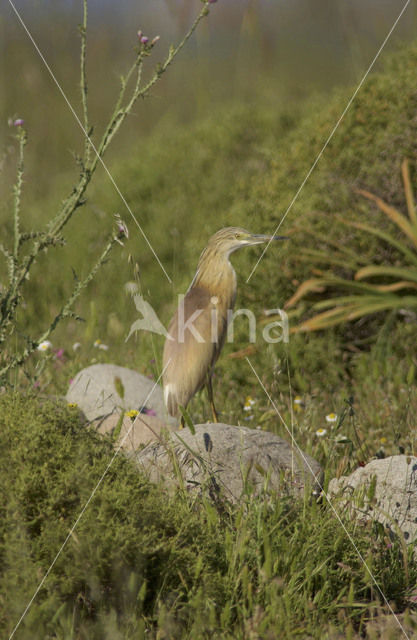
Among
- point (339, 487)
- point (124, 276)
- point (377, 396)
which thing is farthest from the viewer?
point (124, 276)

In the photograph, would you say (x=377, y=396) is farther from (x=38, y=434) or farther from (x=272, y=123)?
(x=272, y=123)

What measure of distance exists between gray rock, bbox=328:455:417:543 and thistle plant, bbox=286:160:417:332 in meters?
1.48

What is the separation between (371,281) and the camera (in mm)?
4758

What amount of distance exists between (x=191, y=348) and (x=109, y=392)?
585 millimetres

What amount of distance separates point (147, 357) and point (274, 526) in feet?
7.86

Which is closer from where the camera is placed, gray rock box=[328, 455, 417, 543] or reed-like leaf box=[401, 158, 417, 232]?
gray rock box=[328, 455, 417, 543]

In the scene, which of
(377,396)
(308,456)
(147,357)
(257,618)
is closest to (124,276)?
(147,357)

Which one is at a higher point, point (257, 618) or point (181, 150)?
point (181, 150)

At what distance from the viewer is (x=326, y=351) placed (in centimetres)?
461

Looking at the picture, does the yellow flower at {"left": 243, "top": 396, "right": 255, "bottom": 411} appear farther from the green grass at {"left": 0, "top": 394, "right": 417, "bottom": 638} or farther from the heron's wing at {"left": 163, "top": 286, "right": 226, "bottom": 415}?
the green grass at {"left": 0, "top": 394, "right": 417, "bottom": 638}

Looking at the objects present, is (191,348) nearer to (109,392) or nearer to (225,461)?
(109,392)

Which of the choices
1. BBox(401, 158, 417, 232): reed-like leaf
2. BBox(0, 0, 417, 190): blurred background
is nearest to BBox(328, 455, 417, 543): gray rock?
BBox(401, 158, 417, 232): reed-like leaf

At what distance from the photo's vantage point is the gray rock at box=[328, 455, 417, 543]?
2.79 meters

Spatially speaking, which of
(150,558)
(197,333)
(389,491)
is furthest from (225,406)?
(150,558)
